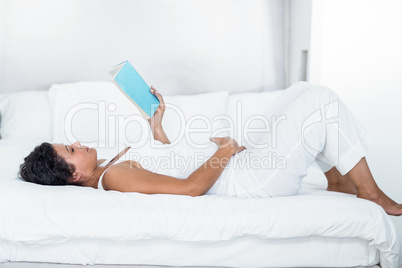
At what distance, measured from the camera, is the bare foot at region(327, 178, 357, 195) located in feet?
5.99

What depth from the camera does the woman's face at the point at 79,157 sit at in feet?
5.42

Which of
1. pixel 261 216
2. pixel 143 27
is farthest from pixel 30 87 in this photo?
pixel 261 216

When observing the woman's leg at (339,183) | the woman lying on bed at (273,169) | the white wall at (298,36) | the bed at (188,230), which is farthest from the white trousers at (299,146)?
the white wall at (298,36)

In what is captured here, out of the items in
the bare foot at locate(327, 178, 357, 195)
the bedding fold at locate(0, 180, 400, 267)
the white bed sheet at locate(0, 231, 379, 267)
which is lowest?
the white bed sheet at locate(0, 231, 379, 267)

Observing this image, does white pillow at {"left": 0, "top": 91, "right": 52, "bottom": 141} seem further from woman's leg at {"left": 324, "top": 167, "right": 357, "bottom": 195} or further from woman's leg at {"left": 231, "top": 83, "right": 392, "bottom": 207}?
woman's leg at {"left": 324, "top": 167, "right": 357, "bottom": 195}

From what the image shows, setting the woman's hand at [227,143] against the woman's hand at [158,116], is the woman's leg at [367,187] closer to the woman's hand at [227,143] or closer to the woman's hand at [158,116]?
the woman's hand at [227,143]

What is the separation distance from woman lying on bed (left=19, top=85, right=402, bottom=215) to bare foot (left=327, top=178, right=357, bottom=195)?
7.8 inches

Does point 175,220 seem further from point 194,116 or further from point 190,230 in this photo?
point 194,116

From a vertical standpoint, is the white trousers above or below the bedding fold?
above

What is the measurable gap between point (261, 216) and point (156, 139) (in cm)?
78

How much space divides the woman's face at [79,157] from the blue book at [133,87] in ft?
0.93

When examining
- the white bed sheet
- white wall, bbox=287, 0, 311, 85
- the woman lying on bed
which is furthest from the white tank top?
white wall, bbox=287, 0, 311, 85

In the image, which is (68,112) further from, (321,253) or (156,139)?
(321,253)

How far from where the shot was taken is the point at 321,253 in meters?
1.49
